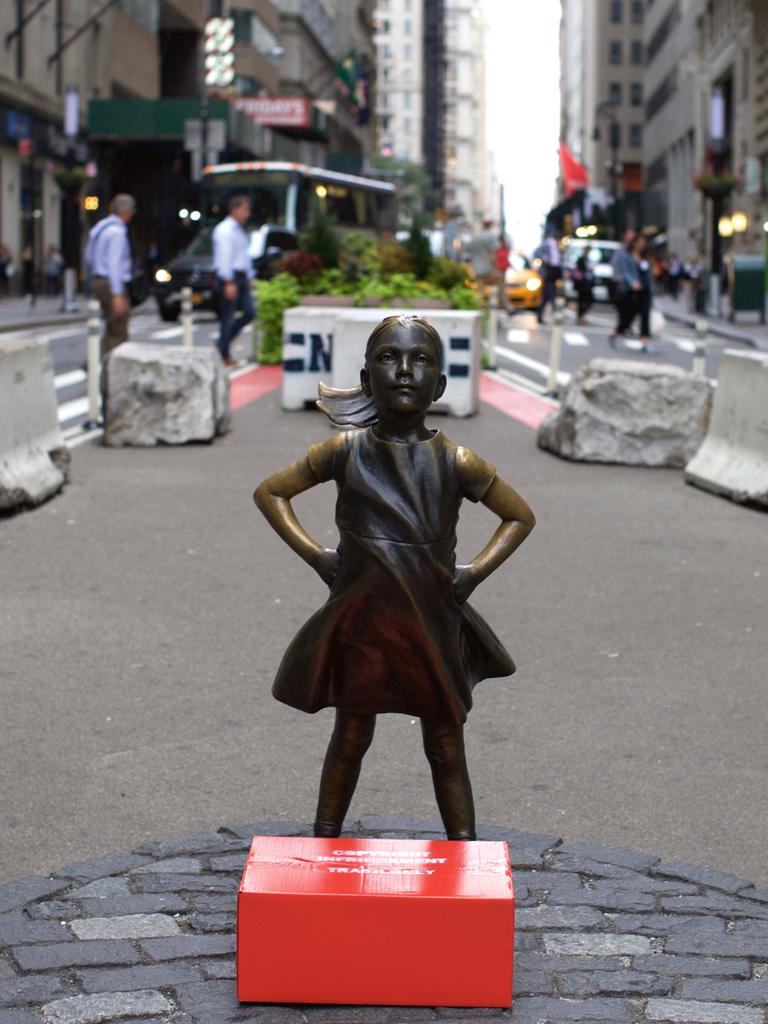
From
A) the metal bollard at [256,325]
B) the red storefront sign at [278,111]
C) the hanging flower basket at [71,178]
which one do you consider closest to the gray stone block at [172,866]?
the metal bollard at [256,325]

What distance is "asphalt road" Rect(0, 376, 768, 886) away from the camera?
550cm

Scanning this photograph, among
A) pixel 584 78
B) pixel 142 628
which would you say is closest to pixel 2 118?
pixel 142 628

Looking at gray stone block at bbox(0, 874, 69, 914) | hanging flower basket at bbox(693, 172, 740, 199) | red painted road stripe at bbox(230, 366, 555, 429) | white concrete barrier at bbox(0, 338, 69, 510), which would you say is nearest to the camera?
gray stone block at bbox(0, 874, 69, 914)

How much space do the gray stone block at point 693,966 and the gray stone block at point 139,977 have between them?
3.41ft

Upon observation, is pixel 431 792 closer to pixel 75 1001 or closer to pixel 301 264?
pixel 75 1001

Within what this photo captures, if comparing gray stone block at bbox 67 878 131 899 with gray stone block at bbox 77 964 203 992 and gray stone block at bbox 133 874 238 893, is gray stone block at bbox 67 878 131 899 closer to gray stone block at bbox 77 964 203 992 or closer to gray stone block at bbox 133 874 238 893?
gray stone block at bbox 133 874 238 893

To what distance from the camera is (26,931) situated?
14.0ft

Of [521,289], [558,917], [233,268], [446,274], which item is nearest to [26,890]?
[558,917]

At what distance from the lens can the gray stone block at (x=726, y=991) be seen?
3934 mm

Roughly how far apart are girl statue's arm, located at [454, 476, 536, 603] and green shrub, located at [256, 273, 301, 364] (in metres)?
17.4

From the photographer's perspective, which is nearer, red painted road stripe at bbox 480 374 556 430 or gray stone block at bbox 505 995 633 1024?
gray stone block at bbox 505 995 633 1024

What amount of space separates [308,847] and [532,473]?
9.68 meters

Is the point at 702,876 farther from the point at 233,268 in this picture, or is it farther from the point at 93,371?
the point at 233,268

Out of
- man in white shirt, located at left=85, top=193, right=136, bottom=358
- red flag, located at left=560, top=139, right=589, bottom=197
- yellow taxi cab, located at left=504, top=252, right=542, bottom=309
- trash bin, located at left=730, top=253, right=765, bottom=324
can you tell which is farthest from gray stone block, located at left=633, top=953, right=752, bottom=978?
red flag, located at left=560, top=139, right=589, bottom=197
